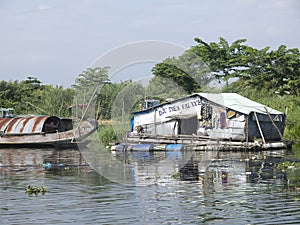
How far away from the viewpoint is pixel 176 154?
103 feet

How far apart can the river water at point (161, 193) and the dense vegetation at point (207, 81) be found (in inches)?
494

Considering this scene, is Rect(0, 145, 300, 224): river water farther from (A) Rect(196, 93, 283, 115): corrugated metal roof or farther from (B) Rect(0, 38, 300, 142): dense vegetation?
(B) Rect(0, 38, 300, 142): dense vegetation

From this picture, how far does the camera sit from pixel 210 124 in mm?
34906

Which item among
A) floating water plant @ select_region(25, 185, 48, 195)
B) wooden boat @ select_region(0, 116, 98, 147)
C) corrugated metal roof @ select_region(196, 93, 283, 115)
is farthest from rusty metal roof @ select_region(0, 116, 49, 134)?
floating water plant @ select_region(25, 185, 48, 195)

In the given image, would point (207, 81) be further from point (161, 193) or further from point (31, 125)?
point (161, 193)

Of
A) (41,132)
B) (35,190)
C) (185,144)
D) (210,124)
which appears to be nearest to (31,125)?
(41,132)

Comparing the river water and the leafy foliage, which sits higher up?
the leafy foliage

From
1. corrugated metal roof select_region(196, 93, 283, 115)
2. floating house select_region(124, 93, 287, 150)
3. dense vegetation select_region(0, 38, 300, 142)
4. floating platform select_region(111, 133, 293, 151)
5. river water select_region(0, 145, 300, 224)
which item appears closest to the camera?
river water select_region(0, 145, 300, 224)

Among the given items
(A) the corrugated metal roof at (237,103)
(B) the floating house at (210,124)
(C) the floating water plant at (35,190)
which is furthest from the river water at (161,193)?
(A) the corrugated metal roof at (237,103)

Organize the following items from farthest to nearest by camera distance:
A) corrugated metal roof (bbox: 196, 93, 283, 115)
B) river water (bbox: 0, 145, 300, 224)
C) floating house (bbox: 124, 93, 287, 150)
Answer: corrugated metal roof (bbox: 196, 93, 283, 115) < floating house (bbox: 124, 93, 287, 150) < river water (bbox: 0, 145, 300, 224)

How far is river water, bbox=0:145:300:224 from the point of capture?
13.9 meters

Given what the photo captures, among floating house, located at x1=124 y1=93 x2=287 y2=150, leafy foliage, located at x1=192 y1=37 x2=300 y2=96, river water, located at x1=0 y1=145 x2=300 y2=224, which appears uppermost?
leafy foliage, located at x1=192 y1=37 x2=300 y2=96

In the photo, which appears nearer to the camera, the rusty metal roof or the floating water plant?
the floating water plant

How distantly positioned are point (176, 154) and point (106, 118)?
50.9ft
